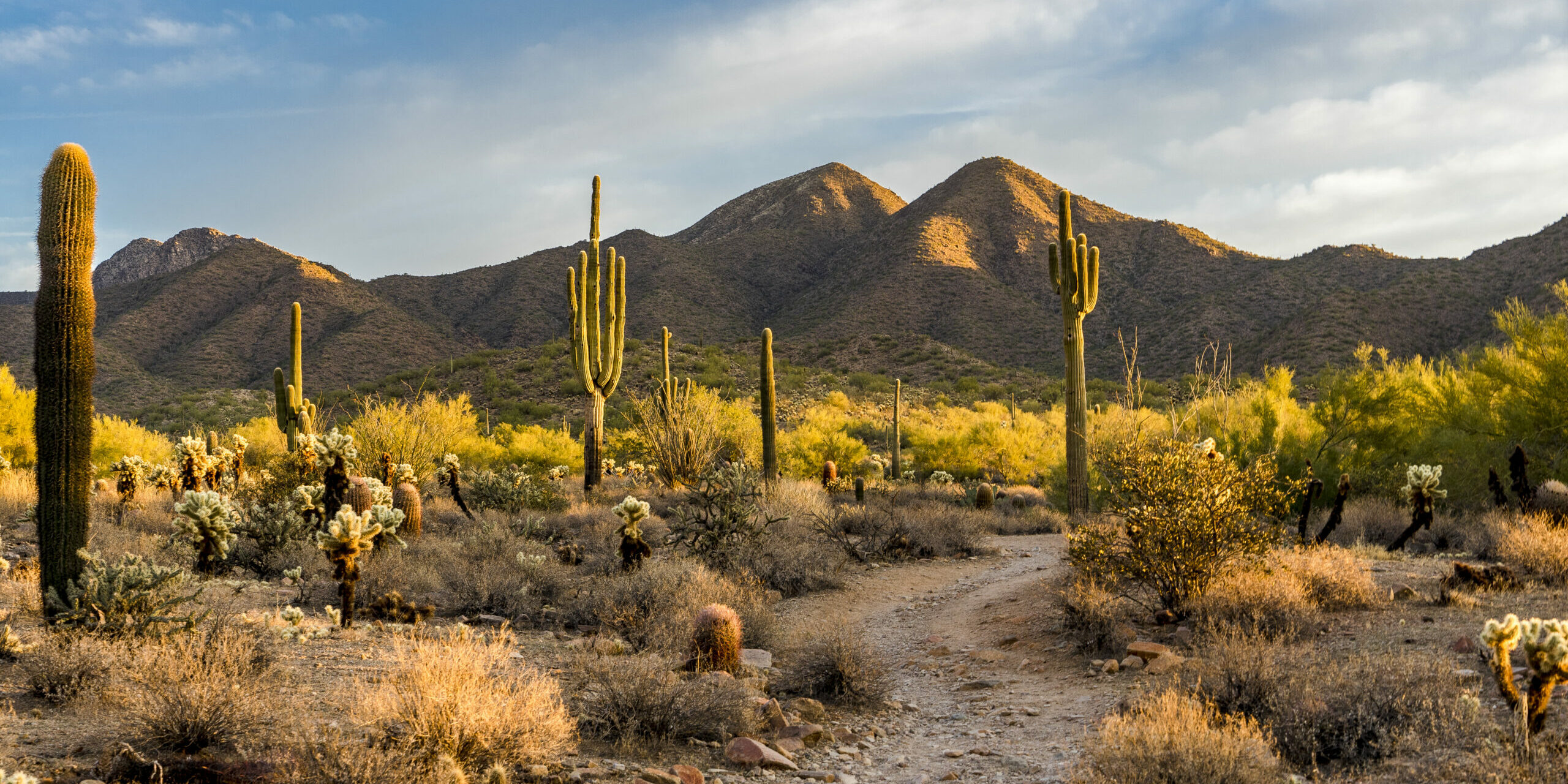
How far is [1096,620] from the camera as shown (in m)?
8.02

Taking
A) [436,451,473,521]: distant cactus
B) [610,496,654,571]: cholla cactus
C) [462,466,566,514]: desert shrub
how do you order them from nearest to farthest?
1. [610,496,654,571]: cholla cactus
2. [436,451,473,521]: distant cactus
3. [462,466,566,514]: desert shrub

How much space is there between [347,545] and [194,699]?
119 inches

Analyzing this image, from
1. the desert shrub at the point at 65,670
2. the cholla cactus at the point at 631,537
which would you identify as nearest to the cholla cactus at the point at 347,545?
the desert shrub at the point at 65,670

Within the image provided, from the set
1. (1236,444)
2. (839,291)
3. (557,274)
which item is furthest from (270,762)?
(557,274)

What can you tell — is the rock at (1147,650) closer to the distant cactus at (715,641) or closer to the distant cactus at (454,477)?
the distant cactus at (715,641)

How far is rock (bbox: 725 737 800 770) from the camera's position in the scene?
5.27 m

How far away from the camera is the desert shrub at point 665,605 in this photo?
7.78m

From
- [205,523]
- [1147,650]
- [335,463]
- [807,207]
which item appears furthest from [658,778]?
[807,207]

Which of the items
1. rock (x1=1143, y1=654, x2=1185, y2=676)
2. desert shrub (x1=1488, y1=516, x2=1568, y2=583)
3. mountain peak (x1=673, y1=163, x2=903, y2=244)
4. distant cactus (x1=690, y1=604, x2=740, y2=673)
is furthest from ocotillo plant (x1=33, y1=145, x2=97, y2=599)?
mountain peak (x1=673, y1=163, x2=903, y2=244)

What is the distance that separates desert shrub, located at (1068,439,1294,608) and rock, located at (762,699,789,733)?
4.03m

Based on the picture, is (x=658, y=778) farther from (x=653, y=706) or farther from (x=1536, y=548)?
(x=1536, y=548)

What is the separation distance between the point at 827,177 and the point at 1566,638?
8420cm

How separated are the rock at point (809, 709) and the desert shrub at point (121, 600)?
4109 mm

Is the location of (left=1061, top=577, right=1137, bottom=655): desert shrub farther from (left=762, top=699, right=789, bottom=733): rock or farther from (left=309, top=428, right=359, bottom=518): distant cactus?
(left=309, top=428, right=359, bottom=518): distant cactus
